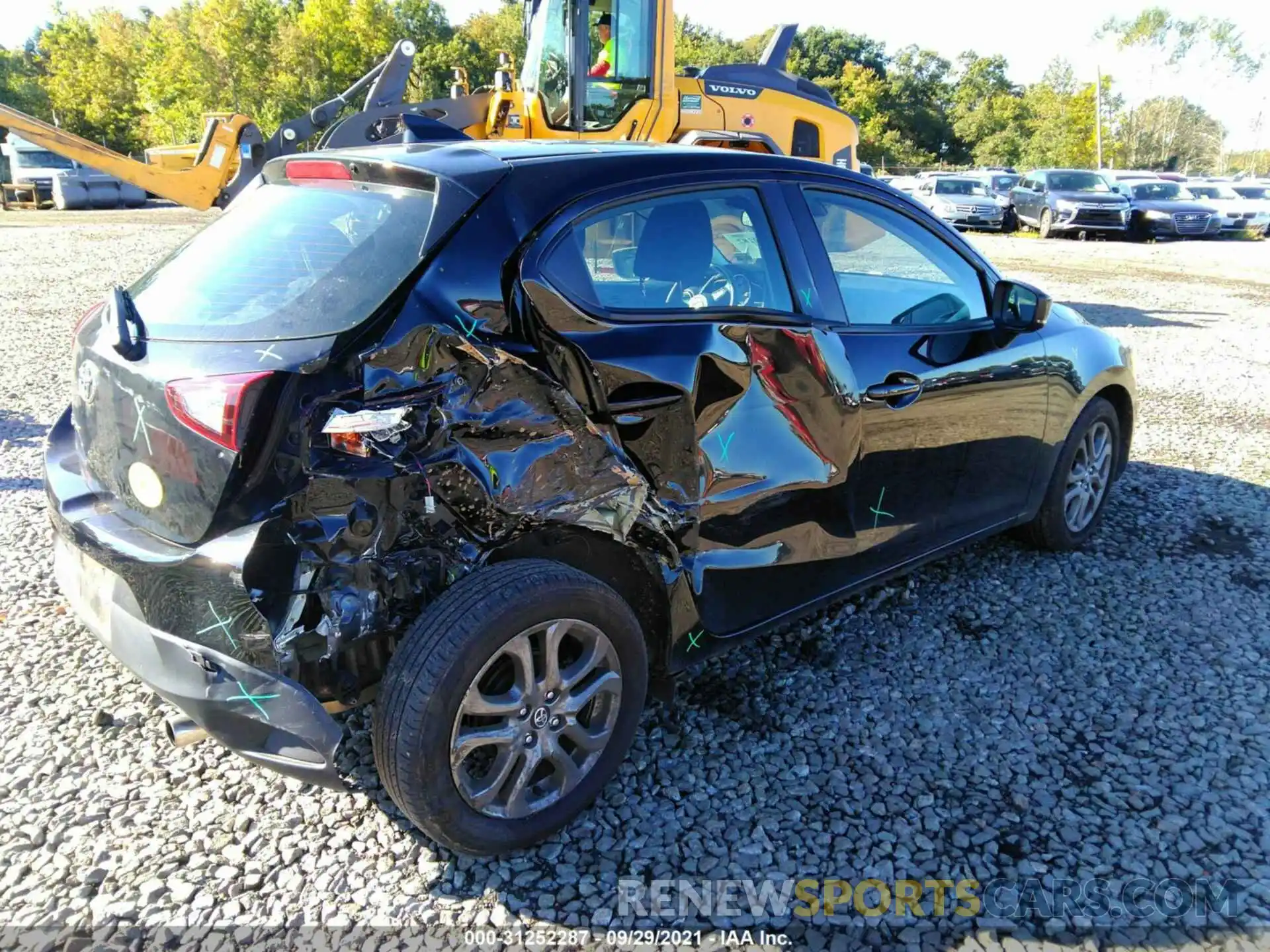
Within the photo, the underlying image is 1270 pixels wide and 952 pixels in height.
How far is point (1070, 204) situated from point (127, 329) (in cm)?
2440

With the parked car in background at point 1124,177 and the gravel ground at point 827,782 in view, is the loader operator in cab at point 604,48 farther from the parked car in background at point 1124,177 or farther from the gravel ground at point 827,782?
the parked car in background at point 1124,177

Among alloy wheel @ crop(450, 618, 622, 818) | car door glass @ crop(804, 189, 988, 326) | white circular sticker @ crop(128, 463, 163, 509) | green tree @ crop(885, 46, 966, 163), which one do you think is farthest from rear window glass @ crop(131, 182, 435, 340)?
green tree @ crop(885, 46, 966, 163)

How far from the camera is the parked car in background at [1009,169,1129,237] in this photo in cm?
2242

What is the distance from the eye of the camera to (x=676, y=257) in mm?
2848

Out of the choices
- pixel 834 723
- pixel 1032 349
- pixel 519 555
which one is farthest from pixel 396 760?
pixel 1032 349

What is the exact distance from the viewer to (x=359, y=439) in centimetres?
216

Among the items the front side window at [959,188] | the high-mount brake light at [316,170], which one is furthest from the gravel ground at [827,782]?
the front side window at [959,188]

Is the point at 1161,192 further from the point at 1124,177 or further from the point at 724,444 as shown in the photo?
the point at 724,444

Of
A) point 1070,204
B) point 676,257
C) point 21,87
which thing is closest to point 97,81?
point 21,87

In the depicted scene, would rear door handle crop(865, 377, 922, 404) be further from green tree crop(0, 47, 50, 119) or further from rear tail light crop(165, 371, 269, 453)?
green tree crop(0, 47, 50, 119)

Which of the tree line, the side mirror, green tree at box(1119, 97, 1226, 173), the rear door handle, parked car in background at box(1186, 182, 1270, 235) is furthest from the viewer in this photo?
green tree at box(1119, 97, 1226, 173)

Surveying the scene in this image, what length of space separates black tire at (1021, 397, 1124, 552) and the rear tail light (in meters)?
3.50

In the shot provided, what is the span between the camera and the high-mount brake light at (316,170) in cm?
271

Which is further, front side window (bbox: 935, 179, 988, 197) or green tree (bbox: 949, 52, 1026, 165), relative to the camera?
green tree (bbox: 949, 52, 1026, 165)
